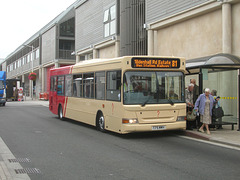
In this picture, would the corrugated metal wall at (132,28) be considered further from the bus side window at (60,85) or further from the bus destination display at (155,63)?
the bus destination display at (155,63)

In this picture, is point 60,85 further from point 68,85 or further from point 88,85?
point 88,85

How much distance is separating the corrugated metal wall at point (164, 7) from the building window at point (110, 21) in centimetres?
613

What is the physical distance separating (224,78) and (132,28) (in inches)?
533

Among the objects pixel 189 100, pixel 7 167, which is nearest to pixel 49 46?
pixel 189 100

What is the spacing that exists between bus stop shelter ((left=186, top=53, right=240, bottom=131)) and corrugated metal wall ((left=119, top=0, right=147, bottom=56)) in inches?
445

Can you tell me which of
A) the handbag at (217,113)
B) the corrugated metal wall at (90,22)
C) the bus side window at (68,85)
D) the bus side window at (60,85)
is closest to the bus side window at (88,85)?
the bus side window at (68,85)

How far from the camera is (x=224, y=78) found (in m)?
12.8

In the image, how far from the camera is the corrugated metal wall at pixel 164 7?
61.9 ft

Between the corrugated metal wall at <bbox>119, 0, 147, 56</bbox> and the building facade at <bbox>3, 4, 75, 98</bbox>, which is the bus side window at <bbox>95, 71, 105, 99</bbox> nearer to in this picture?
the corrugated metal wall at <bbox>119, 0, 147, 56</bbox>

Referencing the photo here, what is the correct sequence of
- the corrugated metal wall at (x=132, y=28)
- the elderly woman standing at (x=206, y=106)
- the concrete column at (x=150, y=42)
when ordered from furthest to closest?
the corrugated metal wall at (x=132, y=28)
the concrete column at (x=150, y=42)
the elderly woman standing at (x=206, y=106)

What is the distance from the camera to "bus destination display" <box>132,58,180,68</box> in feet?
34.9

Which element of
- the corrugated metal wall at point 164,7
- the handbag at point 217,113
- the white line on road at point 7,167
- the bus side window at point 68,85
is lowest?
the white line on road at point 7,167

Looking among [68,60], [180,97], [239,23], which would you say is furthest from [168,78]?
[68,60]

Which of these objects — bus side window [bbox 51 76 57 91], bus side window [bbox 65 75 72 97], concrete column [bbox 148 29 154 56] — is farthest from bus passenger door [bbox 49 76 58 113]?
concrete column [bbox 148 29 154 56]
